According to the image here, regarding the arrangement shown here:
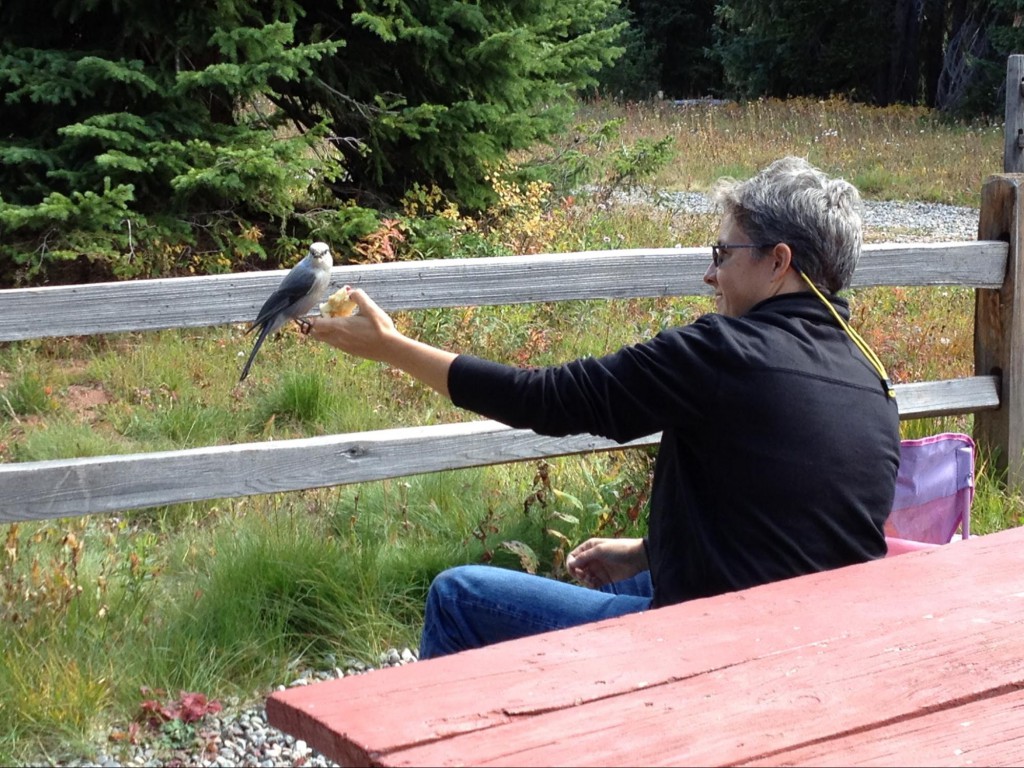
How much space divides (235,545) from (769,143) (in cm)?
1757

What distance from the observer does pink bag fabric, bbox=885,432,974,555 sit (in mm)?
3535

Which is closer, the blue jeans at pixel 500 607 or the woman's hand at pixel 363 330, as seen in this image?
the woman's hand at pixel 363 330

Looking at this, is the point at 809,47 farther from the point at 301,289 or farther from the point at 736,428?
the point at 736,428

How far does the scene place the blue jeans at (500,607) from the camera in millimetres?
2648

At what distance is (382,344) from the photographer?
2.54m

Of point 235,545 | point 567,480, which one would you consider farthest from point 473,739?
point 567,480

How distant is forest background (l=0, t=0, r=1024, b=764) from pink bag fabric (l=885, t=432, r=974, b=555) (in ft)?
3.77

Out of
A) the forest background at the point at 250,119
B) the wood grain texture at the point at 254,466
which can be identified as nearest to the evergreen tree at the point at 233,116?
the forest background at the point at 250,119

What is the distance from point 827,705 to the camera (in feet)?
5.53

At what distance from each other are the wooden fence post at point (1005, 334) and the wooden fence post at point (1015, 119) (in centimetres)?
441

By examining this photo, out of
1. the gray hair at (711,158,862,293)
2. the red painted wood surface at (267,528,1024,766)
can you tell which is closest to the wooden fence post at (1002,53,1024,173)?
the gray hair at (711,158,862,293)

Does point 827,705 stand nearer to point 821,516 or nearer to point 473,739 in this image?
point 473,739

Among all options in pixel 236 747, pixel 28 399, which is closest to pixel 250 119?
pixel 28 399

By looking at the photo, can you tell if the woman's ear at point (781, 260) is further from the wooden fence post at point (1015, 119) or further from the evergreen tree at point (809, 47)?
the evergreen tree at point (809, 47)
